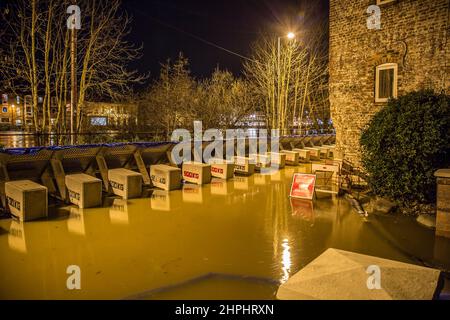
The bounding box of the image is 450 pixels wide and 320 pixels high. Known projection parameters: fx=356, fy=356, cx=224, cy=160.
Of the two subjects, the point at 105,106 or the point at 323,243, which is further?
the point at 105,106

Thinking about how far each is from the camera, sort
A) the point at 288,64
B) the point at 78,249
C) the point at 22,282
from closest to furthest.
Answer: the point at 22,282 → the point at 78,249 → the point at 288,64

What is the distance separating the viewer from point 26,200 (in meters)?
7.20

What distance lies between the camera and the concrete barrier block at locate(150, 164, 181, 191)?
10523 mm

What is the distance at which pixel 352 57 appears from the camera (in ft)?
37.1

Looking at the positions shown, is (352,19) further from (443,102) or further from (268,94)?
(268,94)

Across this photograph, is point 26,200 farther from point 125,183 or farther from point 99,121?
point 99,121

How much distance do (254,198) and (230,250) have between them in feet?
13.2

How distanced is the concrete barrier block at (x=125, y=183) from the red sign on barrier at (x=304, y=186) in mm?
4232

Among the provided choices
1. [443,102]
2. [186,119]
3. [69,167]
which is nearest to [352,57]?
[443,102]

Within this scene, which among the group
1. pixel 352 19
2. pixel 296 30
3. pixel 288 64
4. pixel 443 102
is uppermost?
pixel 296 30

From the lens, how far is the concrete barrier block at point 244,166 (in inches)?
543

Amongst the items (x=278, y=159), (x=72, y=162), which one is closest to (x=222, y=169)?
(x=278, y=159)

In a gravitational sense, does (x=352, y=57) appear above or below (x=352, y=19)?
below

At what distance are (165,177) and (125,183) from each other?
146 cm
